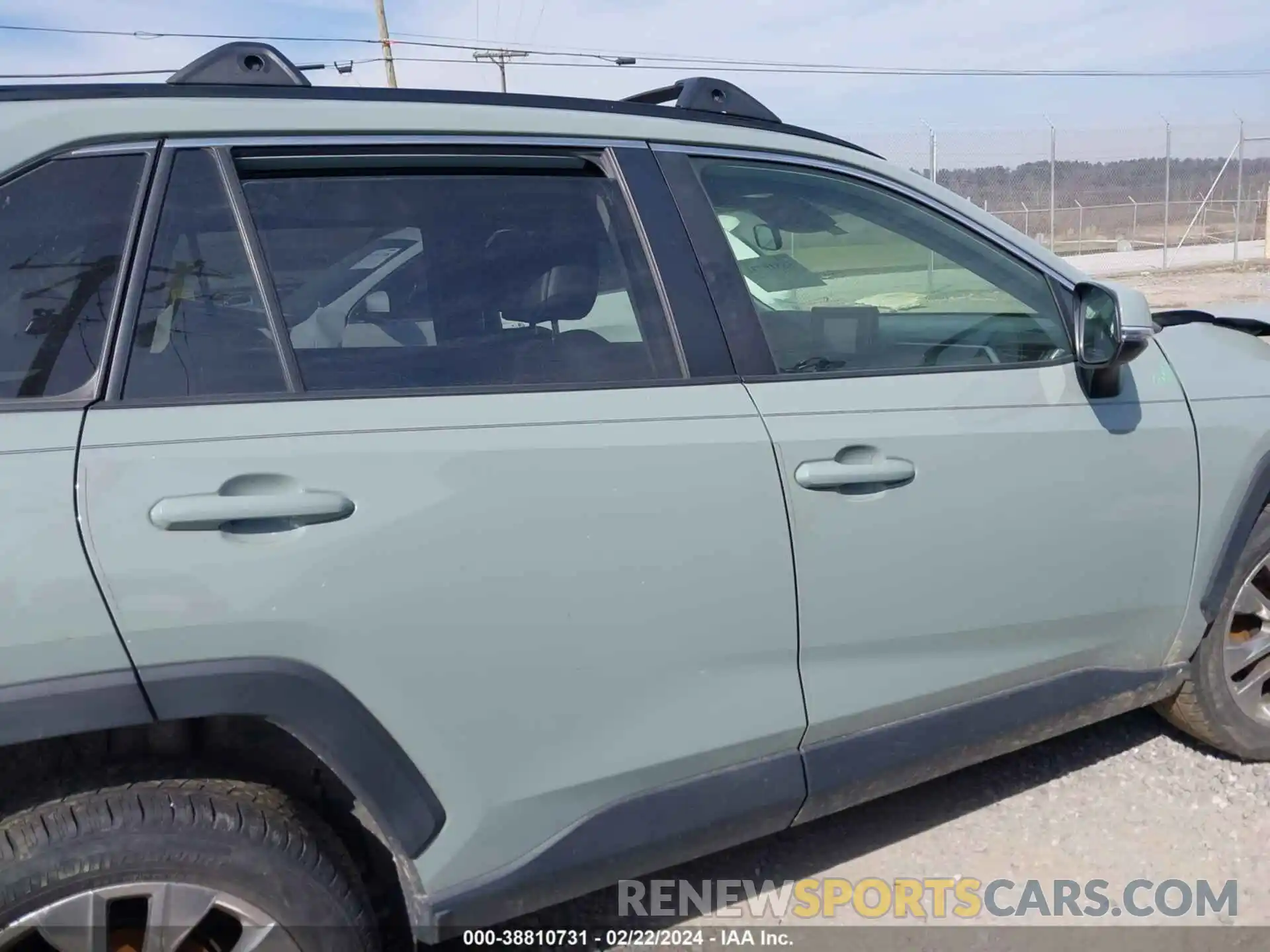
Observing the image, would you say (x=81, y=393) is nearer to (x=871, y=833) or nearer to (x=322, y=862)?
(x=322, y=862)

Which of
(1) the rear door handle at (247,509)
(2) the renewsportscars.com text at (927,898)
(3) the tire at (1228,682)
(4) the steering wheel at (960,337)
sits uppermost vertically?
(4) the steering wheel at (960,337)

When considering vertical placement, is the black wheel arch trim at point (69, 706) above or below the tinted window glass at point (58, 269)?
below

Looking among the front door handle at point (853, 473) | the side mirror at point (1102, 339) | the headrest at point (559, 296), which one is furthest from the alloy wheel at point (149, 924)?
the side mirror at point (1102, 339)

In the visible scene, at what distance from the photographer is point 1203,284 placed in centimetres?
1895

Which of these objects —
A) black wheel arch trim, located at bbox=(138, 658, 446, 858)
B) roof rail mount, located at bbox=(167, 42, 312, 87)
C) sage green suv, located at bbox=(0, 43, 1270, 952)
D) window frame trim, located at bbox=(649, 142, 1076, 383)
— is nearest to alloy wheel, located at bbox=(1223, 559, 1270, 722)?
sage green suv, located at bbox=(0, 43, 1270, 952)

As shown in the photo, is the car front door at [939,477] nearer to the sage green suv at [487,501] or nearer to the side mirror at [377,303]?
the sage green suv at [487,501]

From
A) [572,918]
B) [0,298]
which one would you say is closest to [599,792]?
[572,918]

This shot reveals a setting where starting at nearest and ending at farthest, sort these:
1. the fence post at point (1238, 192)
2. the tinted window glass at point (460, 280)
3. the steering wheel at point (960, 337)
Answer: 1. the tinted window glass at point (460, 280)
2. the steering wheel at point (960, 337)
3. the fence post at point (1238, 192)

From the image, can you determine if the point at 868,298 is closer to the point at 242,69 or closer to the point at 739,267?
the point at 739,267

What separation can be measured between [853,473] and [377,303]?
3.46ft

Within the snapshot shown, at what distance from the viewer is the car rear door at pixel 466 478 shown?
→ 1703mm

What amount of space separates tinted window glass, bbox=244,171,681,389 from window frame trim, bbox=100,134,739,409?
0.02 meters

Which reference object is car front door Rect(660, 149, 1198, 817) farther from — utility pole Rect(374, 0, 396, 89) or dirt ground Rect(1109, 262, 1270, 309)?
utility pole Rect(374, 0, 396, 89)

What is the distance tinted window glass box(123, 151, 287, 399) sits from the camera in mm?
1780
